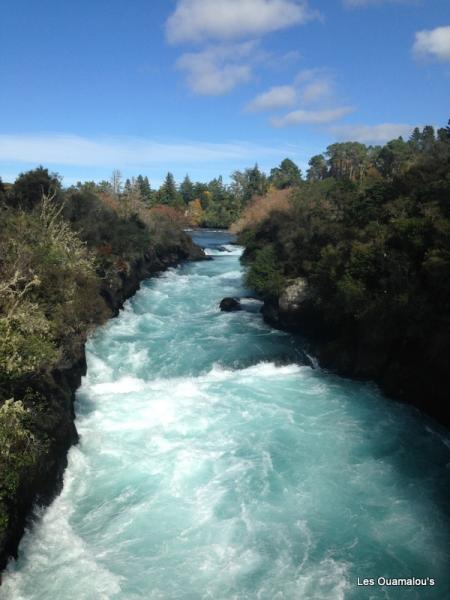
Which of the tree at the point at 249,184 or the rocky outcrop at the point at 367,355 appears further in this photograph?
the tree at the point at 249,184

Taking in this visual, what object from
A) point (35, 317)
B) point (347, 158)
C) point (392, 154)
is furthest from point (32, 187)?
point (347, 158)

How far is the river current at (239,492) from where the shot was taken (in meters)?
12.1

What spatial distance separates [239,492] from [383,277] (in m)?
13.6

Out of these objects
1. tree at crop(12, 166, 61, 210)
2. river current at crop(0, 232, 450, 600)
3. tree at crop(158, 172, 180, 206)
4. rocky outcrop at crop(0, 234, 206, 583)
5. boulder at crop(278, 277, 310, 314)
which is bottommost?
river current at crop(0, 232, 450, 600)

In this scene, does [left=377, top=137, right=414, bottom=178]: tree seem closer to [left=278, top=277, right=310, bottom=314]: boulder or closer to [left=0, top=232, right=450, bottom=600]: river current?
[left=278, top=277, right=310, bottom=314]: boulder

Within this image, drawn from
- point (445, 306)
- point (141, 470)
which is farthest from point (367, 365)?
point (141, 470)

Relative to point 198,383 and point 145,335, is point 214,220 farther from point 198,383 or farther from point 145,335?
point 198,383

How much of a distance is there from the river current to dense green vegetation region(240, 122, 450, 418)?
2.05 meters

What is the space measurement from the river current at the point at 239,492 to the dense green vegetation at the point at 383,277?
6.73ft

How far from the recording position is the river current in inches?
478

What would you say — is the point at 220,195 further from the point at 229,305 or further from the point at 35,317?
the point at 35,317

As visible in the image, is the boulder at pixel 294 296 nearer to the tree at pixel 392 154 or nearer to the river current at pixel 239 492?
the river current at pixel 239 492

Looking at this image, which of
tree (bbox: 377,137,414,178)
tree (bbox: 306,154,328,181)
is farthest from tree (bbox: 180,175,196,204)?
tree (bbox: 377,137,414,178)

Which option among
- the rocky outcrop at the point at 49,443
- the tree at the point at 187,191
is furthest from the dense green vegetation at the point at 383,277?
the tree at the point at 187,191
